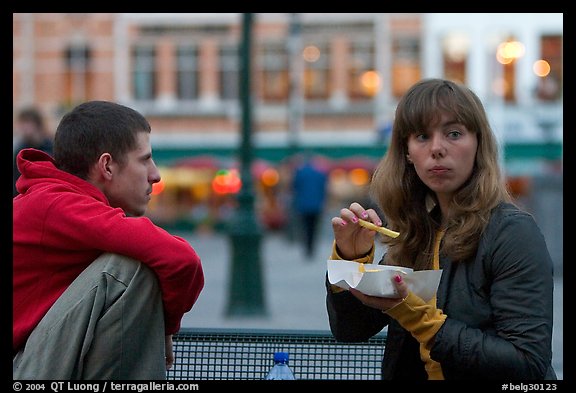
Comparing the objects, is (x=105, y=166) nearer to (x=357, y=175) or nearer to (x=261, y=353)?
(x=261, y=353)

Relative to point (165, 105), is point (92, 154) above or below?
below

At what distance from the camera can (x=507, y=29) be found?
34938 mm

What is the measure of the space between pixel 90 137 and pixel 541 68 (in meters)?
33.6

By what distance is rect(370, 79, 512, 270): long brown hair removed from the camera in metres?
2.72

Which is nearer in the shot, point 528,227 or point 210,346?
point 528,227

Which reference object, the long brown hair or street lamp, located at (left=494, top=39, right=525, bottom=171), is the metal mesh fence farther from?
street lamp, located at (left=494, top=39, right=525, bottom=171)

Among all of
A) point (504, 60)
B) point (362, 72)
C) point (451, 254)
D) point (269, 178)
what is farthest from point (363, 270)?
point (362, 72)

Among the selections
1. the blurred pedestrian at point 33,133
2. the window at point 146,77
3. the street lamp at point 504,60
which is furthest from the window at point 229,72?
the blurred pedestrian at point 33,133
